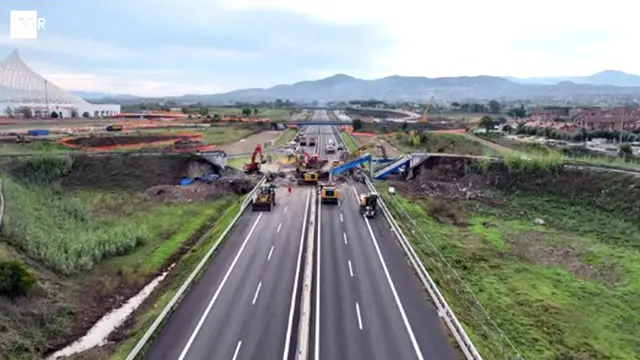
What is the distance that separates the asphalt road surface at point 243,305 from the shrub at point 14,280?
31.1 ft

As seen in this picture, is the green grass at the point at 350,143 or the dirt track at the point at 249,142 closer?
the dirt track at the point at 249,142

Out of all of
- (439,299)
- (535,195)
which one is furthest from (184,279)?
(535,195)

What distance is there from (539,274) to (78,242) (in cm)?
3497

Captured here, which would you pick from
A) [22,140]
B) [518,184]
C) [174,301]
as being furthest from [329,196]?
[22,140]

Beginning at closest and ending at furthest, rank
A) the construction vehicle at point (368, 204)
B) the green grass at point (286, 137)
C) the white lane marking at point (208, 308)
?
the white lane marking at point (208, 308) → the construction vehicle at point (368, 204) → the green grass at point (286, 137)

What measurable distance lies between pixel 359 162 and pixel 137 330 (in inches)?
1676

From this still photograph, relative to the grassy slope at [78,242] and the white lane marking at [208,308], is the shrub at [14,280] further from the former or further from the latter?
the white lane marking at [208,308]

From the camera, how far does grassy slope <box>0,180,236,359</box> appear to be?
27.5m

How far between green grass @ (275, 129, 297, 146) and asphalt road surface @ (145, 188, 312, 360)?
208 feet

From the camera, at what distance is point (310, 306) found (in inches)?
1033

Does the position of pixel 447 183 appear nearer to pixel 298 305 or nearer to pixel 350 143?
pixel 350 143

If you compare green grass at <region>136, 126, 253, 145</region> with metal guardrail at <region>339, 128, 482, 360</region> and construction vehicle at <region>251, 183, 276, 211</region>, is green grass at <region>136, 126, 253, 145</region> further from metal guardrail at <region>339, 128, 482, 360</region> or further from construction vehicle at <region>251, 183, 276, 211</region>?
metal guardrail at <region>339, 128, 482, 360</region>

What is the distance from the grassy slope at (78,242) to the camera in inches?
1085

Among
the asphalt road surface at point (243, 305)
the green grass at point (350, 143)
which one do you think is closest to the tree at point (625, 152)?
the green grass at point (350, 143)
